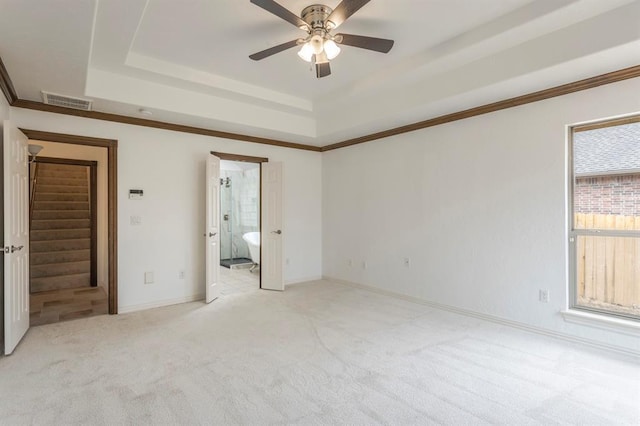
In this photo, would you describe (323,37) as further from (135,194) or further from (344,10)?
(135,194)

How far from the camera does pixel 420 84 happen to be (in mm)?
3867

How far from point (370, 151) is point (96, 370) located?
14.3ft

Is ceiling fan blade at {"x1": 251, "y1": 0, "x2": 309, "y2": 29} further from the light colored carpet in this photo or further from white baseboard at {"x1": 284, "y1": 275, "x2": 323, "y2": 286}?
white baseboard at {"x1": 284, "y1": 275, "x2": 323, "y2": 286}

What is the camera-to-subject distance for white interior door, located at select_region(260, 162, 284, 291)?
539 cm

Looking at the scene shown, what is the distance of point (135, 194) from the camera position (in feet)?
14.1

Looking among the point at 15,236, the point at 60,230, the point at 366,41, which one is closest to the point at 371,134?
the point at 366,41

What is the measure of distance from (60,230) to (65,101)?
3465 mm

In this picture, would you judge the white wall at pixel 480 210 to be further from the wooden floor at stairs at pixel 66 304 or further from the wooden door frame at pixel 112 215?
the wooden floor at stairs at pixel 66 304

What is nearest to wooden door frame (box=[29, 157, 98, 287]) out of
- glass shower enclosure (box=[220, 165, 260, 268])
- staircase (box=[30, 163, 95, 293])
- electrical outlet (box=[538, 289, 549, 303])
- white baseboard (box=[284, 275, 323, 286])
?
staircase (box=[30, 163, 95, 293])

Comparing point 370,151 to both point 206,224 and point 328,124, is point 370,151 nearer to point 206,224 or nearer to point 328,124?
point 328,124

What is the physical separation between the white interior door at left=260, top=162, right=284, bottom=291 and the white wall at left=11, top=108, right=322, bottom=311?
0.58 m

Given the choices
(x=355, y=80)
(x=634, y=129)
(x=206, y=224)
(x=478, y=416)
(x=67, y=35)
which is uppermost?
(x=355, y=80)

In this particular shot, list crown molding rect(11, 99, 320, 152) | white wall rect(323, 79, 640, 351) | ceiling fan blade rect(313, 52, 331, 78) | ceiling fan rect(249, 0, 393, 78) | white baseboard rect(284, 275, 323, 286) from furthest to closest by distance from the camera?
white baseboard rect(284, 275, 323, 286) < crown molding rect(11, 99, 320, 152) < white wall rect(323, 79, 640, 351) < ceiling fan blade rect(313, 52, 331, 78) < ceiling fan rect(249, 0, 393, 78)

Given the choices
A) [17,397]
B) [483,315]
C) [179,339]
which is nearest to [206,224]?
[179,339]
